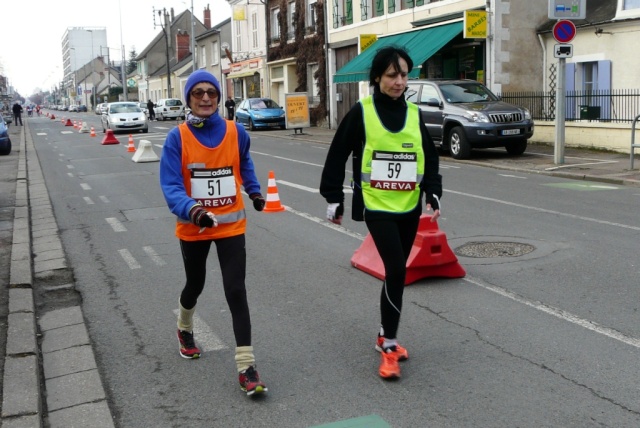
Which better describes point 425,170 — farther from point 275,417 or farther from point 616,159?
point 616,159

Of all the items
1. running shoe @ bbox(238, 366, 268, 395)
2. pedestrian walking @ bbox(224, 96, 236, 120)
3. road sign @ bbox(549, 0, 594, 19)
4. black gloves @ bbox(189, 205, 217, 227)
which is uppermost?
road sign @ bbox(549, 0, 594, 19)

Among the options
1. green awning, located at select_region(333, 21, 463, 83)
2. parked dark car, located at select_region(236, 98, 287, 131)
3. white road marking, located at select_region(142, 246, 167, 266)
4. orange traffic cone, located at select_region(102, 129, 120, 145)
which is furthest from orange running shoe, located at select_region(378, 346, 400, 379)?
parked dark car, located at select_region(236, 98, 287, 131)

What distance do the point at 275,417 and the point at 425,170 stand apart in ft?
5.76

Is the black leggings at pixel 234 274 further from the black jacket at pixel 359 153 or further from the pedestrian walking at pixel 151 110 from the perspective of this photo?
the pedestrian walking at pixel 151 110

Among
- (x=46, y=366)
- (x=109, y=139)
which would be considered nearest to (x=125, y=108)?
(x=109, y=139)

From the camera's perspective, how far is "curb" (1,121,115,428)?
13.6ft

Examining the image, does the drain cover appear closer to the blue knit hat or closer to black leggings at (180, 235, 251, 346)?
black leggings at (180, 235, 251, 346)

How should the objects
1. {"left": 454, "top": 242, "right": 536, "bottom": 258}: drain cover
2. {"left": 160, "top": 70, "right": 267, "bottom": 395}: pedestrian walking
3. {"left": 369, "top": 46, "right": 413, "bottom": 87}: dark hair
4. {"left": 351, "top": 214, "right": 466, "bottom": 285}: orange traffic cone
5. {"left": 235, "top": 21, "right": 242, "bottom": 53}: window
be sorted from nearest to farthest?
{"left": 160, "top": 70, "right": 267, "bottom": 395}: pedestrian walking < {"left": 369, "top": 46, "right": 413, "bottom": 87}: dark hair < {"left": 351, "top": 214, "right": 466, "bottom": 285}: orange traffic cone < {"left": 454, "top": 242, "right": 536, "bottom": 258}: drain cover < {"left": 235, "top": 21, "right": 242, "bottom": 53}: window

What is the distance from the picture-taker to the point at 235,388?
14.8ft

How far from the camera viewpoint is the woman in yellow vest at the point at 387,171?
4.56m

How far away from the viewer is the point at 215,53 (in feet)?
191

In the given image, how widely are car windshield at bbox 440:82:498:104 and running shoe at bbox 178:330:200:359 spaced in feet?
49.9

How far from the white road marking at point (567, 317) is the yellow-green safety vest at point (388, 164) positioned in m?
1.72

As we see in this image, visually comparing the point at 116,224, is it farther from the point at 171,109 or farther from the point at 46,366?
the point at 171,109
